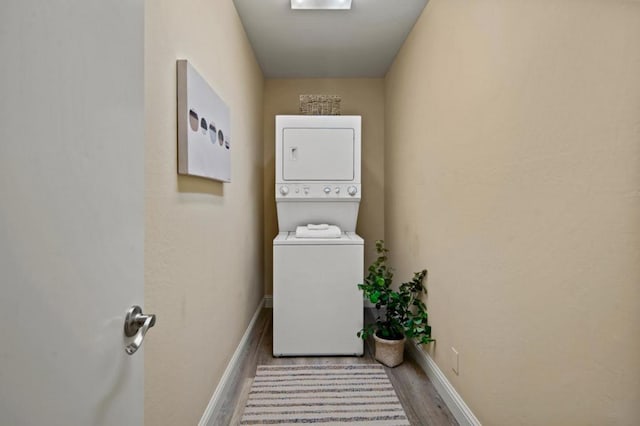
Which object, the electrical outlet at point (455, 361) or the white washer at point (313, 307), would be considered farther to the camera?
the white washer at point (313, 307)

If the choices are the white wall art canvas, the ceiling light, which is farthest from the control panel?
the ceiling light

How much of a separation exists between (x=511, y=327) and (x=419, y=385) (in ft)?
3.23

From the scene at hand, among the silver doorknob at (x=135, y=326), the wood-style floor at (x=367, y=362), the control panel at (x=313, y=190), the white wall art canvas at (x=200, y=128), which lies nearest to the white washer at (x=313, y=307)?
the wood-style floor at (x=367, y=362)

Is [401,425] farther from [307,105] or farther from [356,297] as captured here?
[307,105]

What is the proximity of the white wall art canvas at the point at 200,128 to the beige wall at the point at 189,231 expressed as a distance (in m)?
0.04

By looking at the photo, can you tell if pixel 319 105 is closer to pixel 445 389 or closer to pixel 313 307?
pixel 313 307

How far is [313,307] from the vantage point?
7.74ft

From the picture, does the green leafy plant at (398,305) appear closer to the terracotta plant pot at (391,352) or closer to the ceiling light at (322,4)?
the terracotta plant pot at (391,352)

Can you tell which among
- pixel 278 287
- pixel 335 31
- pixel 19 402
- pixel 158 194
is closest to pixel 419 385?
pixel 278 287

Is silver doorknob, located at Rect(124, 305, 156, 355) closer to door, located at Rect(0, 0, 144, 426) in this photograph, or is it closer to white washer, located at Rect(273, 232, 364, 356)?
door, located at Rect(0, 0, 144, 426)

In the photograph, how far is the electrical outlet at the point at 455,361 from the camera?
1675mm

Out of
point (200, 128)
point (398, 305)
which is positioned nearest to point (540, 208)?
point (200, 128)

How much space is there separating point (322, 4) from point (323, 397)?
236cm

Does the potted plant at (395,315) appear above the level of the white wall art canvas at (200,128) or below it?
below
